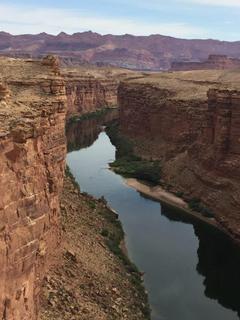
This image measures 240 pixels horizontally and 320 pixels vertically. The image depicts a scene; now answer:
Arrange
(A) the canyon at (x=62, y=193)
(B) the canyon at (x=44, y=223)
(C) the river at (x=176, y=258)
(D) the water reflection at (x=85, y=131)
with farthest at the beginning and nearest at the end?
(D) the water reflection at (x=85, y=131) → (C) the river at (x=176, y=258) → (A) the canyon at (x=62, y=193) → (B) the canyon at (x=44, y=223)

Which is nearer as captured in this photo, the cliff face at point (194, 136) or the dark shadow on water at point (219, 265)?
the dark shadow on water at point (219, 265)

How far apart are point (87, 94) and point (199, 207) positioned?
Result: 55649 millimetres

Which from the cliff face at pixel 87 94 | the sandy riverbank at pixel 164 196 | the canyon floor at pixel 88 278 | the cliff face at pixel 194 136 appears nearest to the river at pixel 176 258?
the sandy riverbank at pixel 164 196

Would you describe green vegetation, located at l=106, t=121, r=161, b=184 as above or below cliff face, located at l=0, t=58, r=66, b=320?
below

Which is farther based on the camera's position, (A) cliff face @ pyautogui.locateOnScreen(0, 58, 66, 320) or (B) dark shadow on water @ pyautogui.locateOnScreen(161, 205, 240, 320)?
(B) dark shadow on water @ pyautogui.locateOnScreen(161, 205, 240, 320)

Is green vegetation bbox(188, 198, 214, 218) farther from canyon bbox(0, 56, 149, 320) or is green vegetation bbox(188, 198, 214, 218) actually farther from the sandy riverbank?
canyon bbox(0, 56, 149, 320)

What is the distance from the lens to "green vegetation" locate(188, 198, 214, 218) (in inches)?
1491

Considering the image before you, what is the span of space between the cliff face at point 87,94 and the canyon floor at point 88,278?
55416 millimetres

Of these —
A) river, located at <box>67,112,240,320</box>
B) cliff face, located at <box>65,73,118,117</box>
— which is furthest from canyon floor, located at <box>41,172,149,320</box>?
cliff face, located at <box>65,73,118,117</box>

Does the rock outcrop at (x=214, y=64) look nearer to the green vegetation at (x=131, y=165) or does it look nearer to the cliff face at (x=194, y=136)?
the cliff face at (x=194, y=136)

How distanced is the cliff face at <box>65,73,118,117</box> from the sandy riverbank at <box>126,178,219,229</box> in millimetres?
38988

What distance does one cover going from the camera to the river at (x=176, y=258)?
83.3 feet

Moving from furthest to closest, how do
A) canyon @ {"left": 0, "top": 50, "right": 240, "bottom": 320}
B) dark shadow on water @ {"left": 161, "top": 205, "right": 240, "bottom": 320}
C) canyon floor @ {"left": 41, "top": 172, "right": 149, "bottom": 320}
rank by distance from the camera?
1. dark shadow on water @ {"left": 161, "top": 205, "right": 240, "bottom": 320}
2. canyon floor @ {"left": 41, "top": 172, "right": 149, "bottom": 320}
3. canyon @ {"left": 0, "top": 50, "right": 240, "bottom": 320}

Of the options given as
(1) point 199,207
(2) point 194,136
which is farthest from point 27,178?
(2) point 194,136
